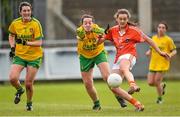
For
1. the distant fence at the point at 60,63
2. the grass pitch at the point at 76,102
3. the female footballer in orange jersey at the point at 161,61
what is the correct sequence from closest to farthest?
the grass pitch at the point at 76,102
the female footballer in orange jersey at the point at 161,61
the distant fence at the point at 60,63

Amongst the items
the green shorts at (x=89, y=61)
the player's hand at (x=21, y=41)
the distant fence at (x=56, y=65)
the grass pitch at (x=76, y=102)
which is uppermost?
the player's hand at (x=21, y=41)

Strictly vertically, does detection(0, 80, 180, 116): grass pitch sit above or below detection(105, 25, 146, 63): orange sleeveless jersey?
below

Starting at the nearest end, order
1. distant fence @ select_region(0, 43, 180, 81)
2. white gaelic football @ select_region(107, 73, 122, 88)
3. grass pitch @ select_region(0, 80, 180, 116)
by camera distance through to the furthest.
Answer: white gaelic football @ select_region(107, 73, 122, 88) < grass pitch @ select_region(0, 80, 180, 116) < distant fence @ select_region(0, 43, 180, 81)

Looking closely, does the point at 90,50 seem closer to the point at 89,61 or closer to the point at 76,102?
the point at 89,61

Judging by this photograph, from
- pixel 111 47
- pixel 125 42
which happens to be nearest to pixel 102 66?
pixel 125 42

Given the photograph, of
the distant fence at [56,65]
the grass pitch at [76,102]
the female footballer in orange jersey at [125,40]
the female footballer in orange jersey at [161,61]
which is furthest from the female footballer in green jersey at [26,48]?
the distant fence at [56,65]

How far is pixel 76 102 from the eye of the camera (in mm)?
25375

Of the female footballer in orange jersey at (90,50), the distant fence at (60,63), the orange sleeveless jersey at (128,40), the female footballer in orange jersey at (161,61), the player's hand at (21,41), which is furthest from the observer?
the distant fence at (60,63)

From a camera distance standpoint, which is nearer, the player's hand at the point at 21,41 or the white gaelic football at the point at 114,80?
the white gaelic football at the point at 114,80

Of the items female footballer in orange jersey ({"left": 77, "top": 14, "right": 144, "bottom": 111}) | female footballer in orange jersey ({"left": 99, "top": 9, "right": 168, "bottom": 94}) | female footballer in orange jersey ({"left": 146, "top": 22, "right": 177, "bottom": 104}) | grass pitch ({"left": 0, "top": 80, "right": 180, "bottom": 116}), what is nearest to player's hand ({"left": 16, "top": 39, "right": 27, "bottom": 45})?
female footballer in orange jersey ({"left": 77, "top": 14, "right": 144, "bottom": 111})

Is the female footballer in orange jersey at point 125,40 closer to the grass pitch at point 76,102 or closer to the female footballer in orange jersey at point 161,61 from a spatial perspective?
the grass pitch at point 76,102

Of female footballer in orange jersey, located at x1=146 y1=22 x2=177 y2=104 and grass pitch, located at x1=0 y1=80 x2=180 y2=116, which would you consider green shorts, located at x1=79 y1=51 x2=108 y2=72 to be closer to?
grass pitch, located at x1=0 y1=80 x2=180 y2=116

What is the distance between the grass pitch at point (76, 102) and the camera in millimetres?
19312

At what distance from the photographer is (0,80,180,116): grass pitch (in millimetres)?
19312
